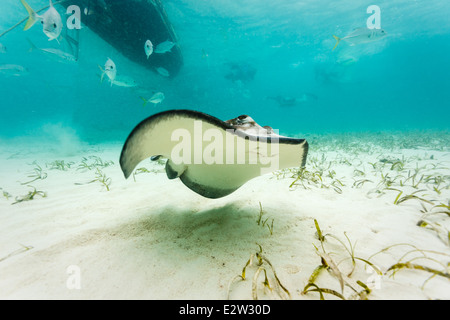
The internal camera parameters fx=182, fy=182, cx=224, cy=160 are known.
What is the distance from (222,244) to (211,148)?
2.85ft

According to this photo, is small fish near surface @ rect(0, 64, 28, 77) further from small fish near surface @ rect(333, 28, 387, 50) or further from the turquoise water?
small fish near surface @ rect(333, 28, 387, 50)

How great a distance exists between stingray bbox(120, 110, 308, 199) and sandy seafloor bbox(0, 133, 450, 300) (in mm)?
566

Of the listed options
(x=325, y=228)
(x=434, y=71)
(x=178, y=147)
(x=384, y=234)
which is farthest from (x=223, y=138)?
(x=434, y=71)

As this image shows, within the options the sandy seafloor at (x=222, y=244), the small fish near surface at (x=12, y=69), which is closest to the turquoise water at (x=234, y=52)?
the small fish near surface at (x=12, y=69)

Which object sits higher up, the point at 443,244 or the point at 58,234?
the point at 443,244

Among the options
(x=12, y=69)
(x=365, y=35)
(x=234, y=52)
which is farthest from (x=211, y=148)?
(x=234, y=52)

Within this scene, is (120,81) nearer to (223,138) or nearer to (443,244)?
(223,138)

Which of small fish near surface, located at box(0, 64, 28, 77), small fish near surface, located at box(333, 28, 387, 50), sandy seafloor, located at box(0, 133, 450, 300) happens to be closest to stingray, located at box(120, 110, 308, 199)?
sandy seafloor, located at box(0, 133, 450, 300)

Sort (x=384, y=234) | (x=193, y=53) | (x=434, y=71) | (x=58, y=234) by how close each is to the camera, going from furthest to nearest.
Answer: (x=434, y=71)
(x=193, y=53)
(x=58, y=234)
(x=384, y=234)

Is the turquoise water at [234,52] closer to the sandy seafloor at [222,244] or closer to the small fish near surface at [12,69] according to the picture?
the small fish near surface at [12,69]

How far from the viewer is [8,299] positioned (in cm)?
112

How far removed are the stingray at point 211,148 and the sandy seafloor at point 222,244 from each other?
57 centimetres

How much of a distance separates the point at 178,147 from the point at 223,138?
51 cm
